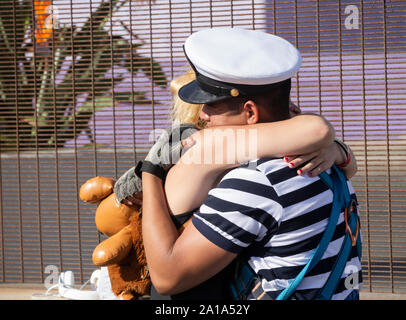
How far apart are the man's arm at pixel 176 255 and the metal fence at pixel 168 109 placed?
132 inches

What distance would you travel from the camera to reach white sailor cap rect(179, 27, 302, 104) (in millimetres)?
1322

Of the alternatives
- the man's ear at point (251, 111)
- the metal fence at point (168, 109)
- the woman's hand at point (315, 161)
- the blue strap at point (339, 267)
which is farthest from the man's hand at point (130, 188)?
the metal fence at point (168, 109)

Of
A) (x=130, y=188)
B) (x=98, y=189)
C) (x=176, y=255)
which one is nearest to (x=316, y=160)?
(x=176, y=255)

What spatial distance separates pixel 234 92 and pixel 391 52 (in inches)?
147

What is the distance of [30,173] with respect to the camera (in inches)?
212

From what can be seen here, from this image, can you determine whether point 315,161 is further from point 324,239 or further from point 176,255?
point 176,255

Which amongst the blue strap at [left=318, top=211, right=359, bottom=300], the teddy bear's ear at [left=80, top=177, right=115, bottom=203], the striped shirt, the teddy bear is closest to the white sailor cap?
the striped shirt

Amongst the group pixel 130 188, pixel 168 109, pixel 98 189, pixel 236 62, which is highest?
pixel 236 62

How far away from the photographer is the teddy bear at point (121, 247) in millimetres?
1851

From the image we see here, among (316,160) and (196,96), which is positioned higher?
(196,96)

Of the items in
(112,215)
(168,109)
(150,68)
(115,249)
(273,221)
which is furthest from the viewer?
(150,68)

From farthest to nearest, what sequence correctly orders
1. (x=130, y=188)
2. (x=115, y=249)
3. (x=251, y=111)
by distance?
1. (x=115, y=249)
2. (x=130, y=188)
3. (x=251, y=111)

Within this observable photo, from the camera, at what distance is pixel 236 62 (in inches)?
52.7

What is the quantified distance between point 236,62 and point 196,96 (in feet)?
0.49
